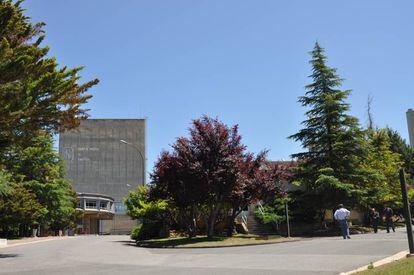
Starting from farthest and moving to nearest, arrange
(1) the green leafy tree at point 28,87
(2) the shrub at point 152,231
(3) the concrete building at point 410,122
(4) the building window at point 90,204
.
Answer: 1. (4) the building window at point 90,204
2. (3) the concrete building at point 410,122
3. (2) the shrub at point 152,231
4. (1) the green leafy tree at point 28,87

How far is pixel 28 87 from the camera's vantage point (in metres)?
14.5

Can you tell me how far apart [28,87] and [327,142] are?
2491cm

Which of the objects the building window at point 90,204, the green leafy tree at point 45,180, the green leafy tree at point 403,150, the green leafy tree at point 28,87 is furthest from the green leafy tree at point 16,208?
the building window at point 90,204

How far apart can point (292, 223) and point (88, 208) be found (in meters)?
70.3

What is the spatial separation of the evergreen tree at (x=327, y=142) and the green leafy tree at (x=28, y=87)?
20.2 metres

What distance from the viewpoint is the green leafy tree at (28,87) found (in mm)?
13688

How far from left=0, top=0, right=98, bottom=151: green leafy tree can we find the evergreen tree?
20.2m

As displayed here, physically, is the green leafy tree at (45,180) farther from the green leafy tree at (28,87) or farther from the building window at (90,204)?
the building window at (90,204)

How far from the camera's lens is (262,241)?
75.8 feet

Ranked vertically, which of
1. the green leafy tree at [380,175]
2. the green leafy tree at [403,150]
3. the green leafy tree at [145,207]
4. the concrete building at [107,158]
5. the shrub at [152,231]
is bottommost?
the shrub at [152,231]

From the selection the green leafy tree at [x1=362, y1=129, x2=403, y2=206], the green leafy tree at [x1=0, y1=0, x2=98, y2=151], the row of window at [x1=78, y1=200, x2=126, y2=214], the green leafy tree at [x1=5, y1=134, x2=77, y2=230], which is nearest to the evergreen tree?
the green leafy tree at [x1=362, y1=129, x2=403, y2=206]

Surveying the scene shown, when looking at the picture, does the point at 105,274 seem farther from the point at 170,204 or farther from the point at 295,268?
the point at 170,204

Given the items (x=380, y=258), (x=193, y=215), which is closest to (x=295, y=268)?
(x=380, y=258)

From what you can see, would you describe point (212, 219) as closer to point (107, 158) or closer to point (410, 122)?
point (410, 122)
